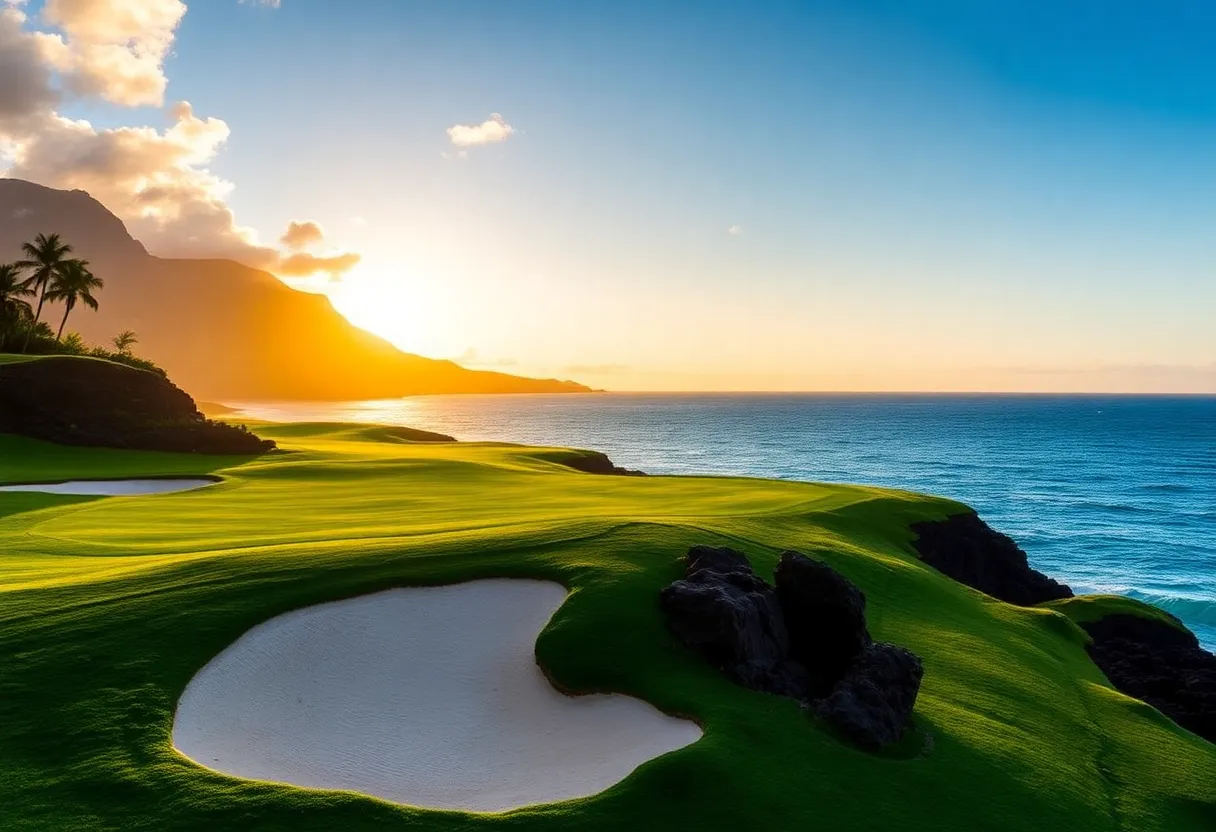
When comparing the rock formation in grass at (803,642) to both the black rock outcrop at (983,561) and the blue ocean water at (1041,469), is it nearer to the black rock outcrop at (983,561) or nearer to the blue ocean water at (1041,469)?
the black rock outcrop at (983,561)

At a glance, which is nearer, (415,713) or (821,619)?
(415,713)

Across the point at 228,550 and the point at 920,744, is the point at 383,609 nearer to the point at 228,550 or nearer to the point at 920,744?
the point at 228,550

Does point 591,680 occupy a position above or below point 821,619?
below

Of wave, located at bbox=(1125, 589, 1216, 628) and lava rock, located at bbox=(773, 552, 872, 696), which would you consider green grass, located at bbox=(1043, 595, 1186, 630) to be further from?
lava rock, located at bbox=(773, 552, 872, 696)

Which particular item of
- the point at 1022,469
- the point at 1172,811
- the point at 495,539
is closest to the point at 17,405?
the point at 495,539

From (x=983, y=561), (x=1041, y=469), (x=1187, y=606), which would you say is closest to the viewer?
(x=983, y=561)

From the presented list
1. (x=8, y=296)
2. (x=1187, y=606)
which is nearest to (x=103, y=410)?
(x=8, y=296)

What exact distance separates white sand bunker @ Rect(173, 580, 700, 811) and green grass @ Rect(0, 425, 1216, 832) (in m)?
0.46

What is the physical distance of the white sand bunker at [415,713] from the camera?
10.4 meters

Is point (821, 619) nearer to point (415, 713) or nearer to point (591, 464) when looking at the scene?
point (415, 713)

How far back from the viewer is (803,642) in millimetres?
14109

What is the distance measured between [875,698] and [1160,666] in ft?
55.7

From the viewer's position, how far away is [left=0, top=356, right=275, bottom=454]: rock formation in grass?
41344mm

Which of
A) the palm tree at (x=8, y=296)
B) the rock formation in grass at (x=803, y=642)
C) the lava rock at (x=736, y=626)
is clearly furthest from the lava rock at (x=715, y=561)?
the palm tree at (x=8, y=296)
